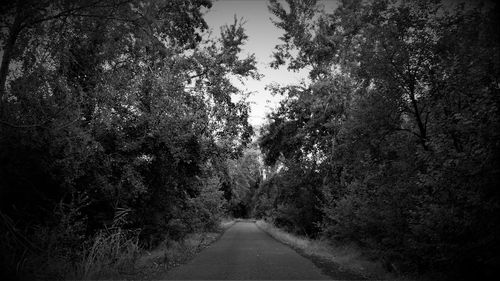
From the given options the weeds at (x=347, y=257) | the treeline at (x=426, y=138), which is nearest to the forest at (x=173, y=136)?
the treeline at (x=426, y=138)

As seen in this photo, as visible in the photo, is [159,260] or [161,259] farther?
[161,259]

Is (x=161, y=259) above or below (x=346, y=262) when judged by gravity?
below

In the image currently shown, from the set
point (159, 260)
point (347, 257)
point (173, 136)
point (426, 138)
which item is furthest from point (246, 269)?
point (426, 138)

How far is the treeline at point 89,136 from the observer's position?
20.5 feet

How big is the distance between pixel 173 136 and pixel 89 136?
3.74 meters

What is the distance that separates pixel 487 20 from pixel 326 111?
13.2 m

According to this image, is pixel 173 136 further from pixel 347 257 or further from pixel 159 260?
pixel 347 257

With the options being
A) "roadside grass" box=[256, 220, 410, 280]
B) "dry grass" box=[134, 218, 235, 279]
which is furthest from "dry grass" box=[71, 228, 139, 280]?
"roadside grass" box=[256, 220, 410, 280]

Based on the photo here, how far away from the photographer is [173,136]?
11.5 meters

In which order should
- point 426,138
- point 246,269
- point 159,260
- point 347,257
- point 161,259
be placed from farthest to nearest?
point 347,257 → point 161,259 → point 159,260 → point 246,269 → point 426,138

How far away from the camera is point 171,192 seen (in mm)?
13234

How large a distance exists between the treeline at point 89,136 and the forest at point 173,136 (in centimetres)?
5

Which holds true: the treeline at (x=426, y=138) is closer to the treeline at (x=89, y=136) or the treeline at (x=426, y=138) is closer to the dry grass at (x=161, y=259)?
the treeline at (x=89, y=136)

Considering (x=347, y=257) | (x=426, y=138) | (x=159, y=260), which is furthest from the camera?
(x=347, y=257)
